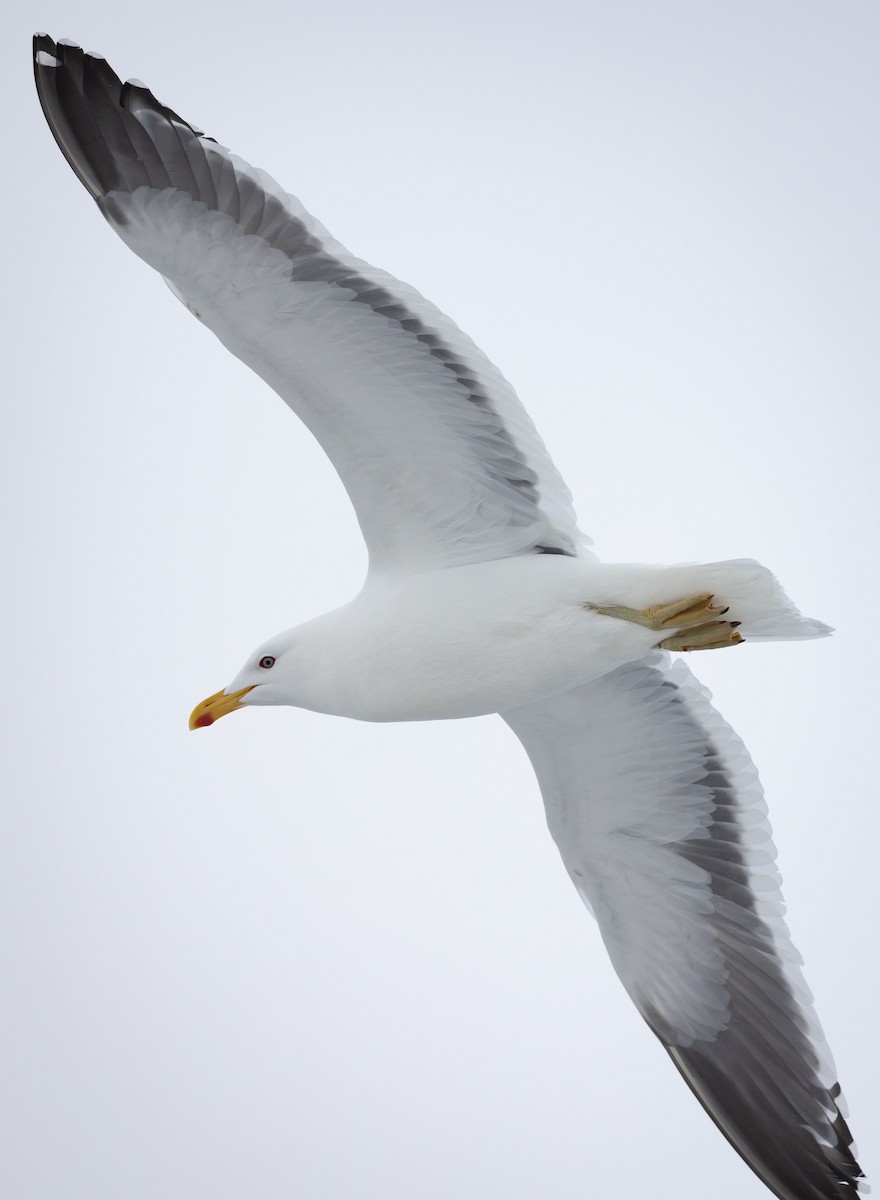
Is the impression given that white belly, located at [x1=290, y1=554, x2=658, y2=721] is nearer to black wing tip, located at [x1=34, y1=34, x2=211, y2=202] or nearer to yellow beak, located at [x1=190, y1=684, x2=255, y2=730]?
yellow beak, located at [x1=190, y1=684, x2=255, y2=730]

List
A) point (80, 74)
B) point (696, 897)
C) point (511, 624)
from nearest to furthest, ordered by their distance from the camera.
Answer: point (80, 74) → point (511, 624) → point (696, 897)

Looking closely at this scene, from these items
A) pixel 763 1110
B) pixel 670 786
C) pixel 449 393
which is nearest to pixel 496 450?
pixel 449 393

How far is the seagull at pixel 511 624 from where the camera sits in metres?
5.26

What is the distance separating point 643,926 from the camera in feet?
22.1

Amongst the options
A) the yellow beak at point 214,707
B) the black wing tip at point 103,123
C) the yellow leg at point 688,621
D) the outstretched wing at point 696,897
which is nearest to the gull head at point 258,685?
the yellow beak at point 214,707

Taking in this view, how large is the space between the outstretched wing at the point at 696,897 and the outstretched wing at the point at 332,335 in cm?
94

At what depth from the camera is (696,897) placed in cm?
664

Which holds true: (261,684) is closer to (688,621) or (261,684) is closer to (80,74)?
(688,621)

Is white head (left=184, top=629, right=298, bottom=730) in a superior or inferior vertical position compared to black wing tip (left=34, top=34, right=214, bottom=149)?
inferior

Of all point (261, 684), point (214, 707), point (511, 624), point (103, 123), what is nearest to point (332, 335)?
point (103, 123)

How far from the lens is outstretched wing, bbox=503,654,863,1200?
634cm

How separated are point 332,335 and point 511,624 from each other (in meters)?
1.29

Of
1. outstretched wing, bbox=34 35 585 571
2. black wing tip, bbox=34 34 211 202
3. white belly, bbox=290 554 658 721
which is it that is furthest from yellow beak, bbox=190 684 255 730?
black wing tip, bbox=34 34 211 202

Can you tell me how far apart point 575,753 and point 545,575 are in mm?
1046
